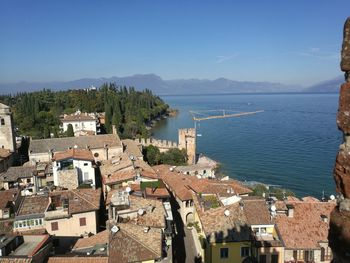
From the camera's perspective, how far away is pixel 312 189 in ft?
120

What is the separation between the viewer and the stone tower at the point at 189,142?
45250mm

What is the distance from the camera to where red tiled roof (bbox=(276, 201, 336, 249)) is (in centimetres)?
1608

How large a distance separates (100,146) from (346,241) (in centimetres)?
3597

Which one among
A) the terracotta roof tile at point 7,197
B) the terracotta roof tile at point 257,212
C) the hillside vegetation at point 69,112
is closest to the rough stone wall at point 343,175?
the terracotta roof tile at point 257,212

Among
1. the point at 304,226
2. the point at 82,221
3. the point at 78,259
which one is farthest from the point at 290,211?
the point at 82,221

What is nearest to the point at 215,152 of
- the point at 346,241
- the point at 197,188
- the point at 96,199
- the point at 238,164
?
the point at 238,164

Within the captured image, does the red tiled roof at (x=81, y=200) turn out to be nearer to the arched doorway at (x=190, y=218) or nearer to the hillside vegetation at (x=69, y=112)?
the arched doorway at (x=190, y=218)

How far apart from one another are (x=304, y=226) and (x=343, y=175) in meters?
16.0

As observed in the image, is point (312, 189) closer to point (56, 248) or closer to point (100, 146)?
point (100, 146)

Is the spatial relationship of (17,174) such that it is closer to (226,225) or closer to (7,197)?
(7,197)

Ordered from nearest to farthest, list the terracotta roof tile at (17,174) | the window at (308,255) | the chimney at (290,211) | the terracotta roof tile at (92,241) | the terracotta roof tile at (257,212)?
the window at (308,255) < the terracotta roof tile at (92,241) < the terracotta roof tile at (257,212) < the chimney at (290,211) < the terracotta roof tile at (17,174)

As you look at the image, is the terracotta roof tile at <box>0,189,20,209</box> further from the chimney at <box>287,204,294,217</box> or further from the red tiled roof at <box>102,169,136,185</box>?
the chimney at <box>287,204,294,217</box>

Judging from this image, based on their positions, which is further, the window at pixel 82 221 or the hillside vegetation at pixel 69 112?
the hillside vegetation at pixel 69 112

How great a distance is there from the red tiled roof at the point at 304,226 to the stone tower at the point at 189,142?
2720cm
